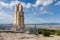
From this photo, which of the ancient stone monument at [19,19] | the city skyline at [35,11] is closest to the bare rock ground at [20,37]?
the ancient stone monument at [19,19]

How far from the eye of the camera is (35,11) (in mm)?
2279

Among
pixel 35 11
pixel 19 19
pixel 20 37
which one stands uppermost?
pixel 35 11

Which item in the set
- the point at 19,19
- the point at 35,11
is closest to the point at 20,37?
the point at 19,19

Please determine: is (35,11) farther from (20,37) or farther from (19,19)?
(20,37)

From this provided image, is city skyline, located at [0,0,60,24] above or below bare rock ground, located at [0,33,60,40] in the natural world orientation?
above

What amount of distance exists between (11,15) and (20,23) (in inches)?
8.1

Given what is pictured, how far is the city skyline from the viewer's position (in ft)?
7.39

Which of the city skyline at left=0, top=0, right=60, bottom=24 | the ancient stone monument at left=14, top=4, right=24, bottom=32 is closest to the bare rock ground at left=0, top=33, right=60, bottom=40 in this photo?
the ancient stone monument at left=14, top=4, right=24, bottom=32

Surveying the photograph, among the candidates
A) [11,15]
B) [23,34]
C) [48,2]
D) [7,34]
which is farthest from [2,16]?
[48,2]

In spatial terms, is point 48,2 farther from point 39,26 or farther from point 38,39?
point 38,39

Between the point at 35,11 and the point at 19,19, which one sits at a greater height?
the point at 35,11

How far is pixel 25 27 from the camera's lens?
7.45ft

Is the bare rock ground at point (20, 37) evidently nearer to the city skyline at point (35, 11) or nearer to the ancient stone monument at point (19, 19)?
the ancient stone monument at point (19, 19)

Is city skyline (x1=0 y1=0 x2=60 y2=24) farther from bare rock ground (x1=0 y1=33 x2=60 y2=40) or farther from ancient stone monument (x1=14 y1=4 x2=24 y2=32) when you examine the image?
bare rock ground (x1=0 y1=33 x2=60 y2=40)
